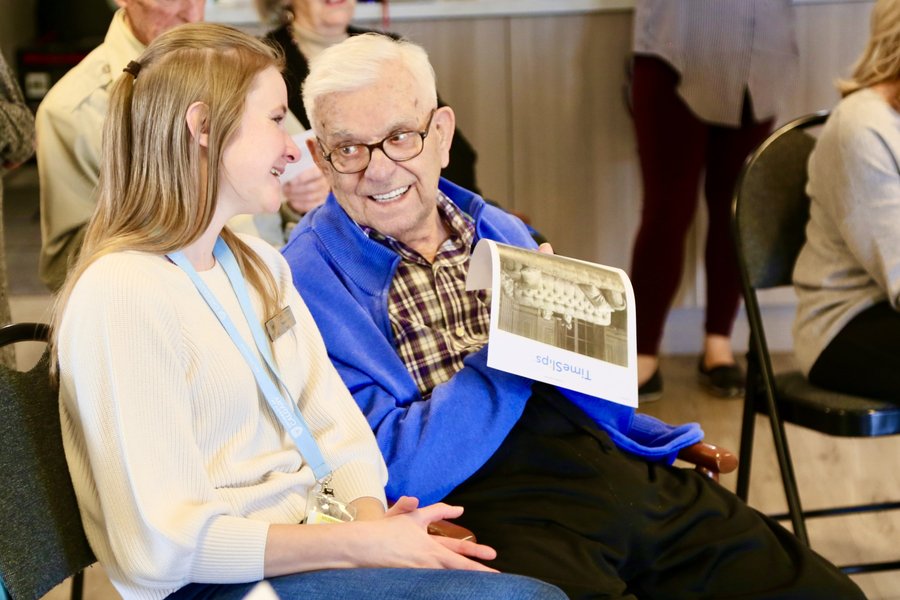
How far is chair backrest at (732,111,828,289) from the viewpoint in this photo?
8.29 ft

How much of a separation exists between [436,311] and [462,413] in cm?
25

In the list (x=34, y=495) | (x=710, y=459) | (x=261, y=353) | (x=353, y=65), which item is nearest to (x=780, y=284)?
(x=710, y=459)

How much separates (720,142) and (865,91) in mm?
1385

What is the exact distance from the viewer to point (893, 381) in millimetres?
2303

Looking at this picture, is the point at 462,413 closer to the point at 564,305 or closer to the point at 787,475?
the point at 564,305

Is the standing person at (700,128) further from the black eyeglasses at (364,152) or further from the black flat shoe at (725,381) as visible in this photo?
the black eyeglasses at (364,152)

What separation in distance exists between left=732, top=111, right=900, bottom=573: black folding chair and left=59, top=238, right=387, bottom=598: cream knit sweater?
1.27 metres

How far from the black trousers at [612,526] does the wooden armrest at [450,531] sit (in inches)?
3.1

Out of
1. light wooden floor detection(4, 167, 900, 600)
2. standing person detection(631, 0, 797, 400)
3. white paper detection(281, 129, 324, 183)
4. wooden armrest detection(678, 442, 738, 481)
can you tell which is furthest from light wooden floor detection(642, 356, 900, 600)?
white paper detection(281, 129, 324, 183)

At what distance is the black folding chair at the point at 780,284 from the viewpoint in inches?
91.9

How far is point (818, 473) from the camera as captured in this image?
327 cm

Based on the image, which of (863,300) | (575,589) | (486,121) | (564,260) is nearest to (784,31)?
→ (486,121)

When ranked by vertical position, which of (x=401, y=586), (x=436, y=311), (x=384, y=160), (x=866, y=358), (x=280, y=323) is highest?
(x=384, y=160)

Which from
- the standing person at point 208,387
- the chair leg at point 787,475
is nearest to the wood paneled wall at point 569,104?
the chair leg at point 787,475
